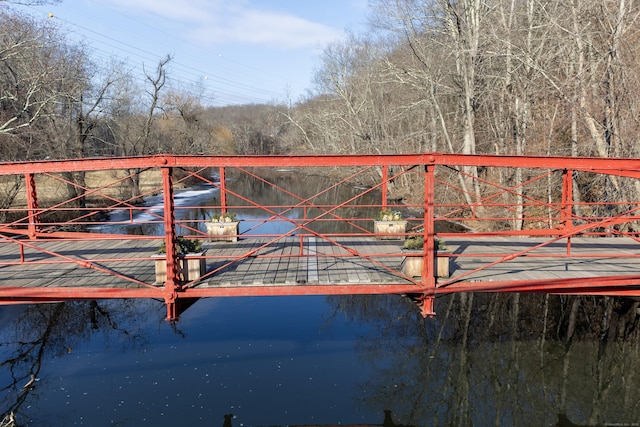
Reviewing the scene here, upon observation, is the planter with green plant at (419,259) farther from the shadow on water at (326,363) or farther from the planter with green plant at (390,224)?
the planter with green plant at (390,224)

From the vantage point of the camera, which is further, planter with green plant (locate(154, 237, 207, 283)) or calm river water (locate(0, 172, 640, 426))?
calm river water (locate(0, 172, 640, 426))

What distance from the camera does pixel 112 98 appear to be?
29188mm

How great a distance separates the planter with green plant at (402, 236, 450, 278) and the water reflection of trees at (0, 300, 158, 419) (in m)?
7.21

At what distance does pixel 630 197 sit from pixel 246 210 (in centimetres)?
2261

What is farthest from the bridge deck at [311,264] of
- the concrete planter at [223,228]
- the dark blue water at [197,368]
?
the dark blue water at [197,368]

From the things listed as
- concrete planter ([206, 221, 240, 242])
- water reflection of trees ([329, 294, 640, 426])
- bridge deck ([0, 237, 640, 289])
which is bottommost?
water reflection of trees ([329, 294, 640, 426])

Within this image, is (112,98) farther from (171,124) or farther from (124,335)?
→ (171,124)

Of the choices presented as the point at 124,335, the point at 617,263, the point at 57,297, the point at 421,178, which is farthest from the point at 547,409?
the point at 421,178

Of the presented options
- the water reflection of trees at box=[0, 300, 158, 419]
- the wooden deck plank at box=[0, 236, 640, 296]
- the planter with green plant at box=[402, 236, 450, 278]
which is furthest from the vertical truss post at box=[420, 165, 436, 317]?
the water reflection of trees at box=[0, 300, 158, 419]

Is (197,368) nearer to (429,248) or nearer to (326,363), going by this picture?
(326,363)

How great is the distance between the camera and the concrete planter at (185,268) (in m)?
7.68

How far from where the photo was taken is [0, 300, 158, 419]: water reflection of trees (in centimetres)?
916

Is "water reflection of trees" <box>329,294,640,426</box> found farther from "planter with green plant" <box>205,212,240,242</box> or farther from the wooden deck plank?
"planter with green plant" <box>205,212,240,242</box>

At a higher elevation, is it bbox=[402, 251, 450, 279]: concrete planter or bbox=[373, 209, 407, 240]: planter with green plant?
bbox=[373, 209, 407, 240]: planter with green plant
